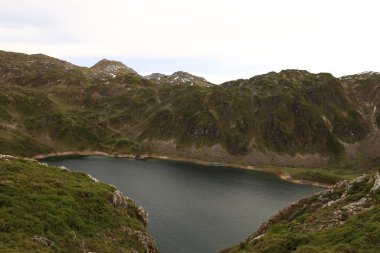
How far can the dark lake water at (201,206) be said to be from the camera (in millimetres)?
103875

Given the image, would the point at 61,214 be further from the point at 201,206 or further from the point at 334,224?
the point at 201,206

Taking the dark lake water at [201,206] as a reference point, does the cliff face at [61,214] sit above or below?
above

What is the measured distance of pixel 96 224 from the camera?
61.7 metres

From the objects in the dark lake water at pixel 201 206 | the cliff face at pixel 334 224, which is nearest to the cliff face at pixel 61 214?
the cliff face at pixel 334 224

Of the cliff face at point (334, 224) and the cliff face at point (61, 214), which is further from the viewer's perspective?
the cliff face at point (61, 214)

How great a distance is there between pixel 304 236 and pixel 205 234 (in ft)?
197

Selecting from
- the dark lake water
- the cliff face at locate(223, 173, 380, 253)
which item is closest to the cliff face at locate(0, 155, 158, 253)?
the cliff face at locate(223, 173, 380, 253)

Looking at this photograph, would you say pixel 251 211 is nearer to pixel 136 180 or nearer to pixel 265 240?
pixel 136 180

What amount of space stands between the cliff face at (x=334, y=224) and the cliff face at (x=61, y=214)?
819 inches

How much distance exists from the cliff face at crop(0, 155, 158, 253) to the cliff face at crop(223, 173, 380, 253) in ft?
68.2

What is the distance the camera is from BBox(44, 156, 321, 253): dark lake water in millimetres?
103875

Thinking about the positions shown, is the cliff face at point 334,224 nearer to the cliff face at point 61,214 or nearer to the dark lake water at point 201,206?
the cliff face at point 61,214

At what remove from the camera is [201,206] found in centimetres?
14125

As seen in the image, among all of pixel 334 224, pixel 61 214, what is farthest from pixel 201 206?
pixel 334 224
